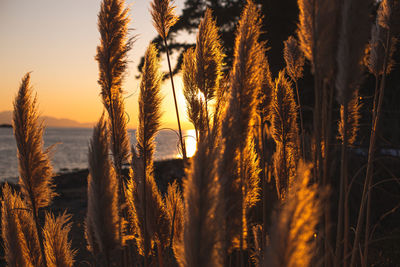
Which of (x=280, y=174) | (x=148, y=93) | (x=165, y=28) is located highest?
(x=165, y=28)

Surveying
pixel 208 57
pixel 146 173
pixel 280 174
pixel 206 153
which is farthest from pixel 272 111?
pixel 206 153

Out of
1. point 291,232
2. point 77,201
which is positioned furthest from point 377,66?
point 77,201

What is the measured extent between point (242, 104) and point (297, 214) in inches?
30.4

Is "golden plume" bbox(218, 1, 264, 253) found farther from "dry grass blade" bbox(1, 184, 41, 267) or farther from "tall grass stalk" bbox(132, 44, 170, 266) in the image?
"dry grass blade" bbox(1, 184, 41, 267)

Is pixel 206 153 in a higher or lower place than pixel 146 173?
higher

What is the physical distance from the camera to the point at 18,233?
6.57ft

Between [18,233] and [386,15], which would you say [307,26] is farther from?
[18,233]

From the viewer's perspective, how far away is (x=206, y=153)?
835 millimetres

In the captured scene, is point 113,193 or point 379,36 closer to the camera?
point 113,193

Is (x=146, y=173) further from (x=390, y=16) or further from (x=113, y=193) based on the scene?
(x=390, y=16)

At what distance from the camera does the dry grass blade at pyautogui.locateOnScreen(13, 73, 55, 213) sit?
1716mm

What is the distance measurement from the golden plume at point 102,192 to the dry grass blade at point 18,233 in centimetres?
82

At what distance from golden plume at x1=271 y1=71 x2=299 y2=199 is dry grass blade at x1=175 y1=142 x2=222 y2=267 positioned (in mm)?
1410

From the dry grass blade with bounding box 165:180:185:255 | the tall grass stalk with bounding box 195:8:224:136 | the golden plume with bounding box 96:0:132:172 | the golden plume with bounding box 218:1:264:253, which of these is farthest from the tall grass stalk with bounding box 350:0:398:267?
the golden plume with bounding box 96:0:132:172
